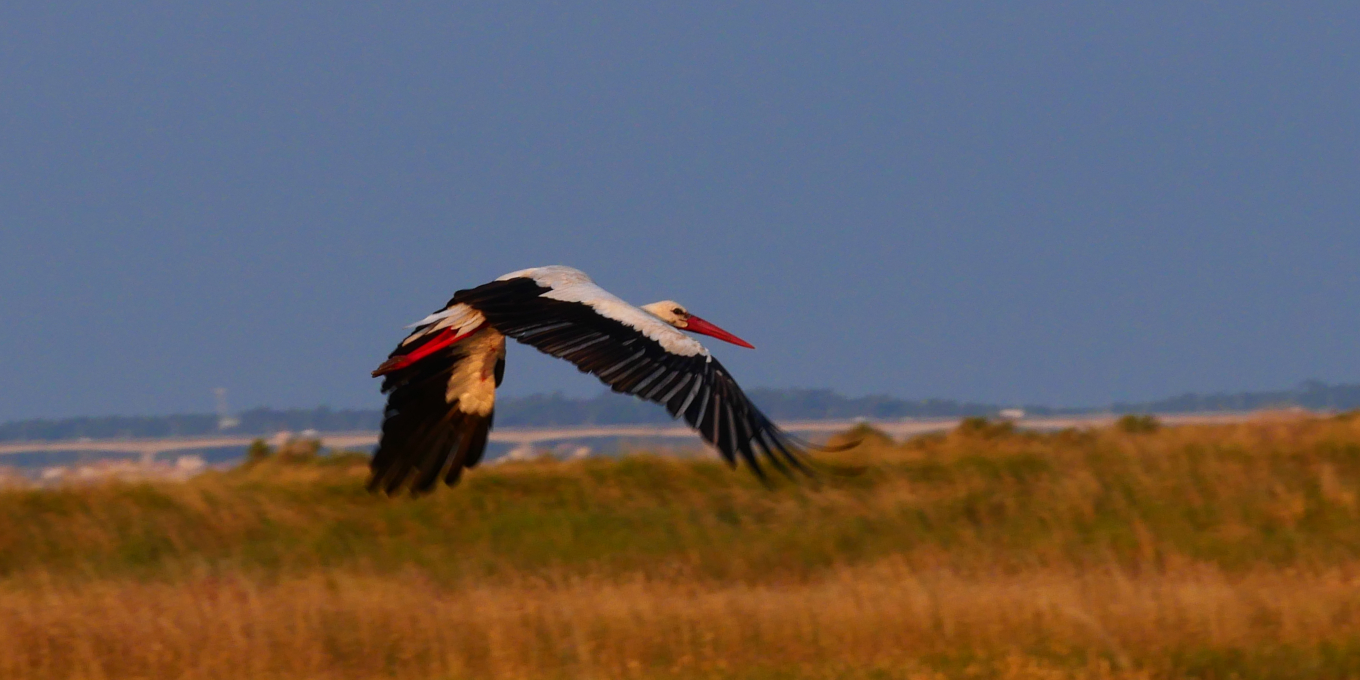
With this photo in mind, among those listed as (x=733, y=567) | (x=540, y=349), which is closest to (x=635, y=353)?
(x=540, y=349)

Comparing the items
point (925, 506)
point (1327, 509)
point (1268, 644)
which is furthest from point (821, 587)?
point (1327, 509)

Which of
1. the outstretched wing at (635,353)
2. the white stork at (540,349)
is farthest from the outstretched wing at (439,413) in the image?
the outstretched wing at (635,353)

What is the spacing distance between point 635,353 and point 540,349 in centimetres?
42

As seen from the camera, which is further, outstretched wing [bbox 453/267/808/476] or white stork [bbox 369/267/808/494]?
white stork [bbox 369/267/808/494]

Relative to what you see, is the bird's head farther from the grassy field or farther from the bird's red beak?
the grassy field

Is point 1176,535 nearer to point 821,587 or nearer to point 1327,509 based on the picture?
point 1327,509

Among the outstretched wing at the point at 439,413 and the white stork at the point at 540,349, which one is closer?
the white stork at the point at 540,349

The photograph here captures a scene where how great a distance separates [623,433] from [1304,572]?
20.4ft

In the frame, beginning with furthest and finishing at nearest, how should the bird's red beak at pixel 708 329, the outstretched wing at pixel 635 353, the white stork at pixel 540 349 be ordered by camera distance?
the bird's red beak at pixel 708 329 < the white stork at pixel 540 349 < the outstretched wing at pixel 635 353

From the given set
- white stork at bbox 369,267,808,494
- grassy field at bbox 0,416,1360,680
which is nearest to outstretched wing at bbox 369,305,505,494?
white stork at bbox 369,267,808,494

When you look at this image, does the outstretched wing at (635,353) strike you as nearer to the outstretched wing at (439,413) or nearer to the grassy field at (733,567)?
the outstretched wing at (439,413)

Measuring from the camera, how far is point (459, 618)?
30.0ft

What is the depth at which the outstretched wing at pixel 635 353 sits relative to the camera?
250 inches

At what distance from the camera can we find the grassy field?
27.6ft
